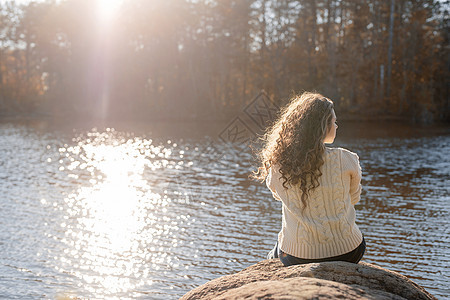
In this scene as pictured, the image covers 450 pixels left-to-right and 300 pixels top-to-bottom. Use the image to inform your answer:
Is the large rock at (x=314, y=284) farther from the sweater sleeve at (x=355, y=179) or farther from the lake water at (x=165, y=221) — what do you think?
the lake water at (x=165, y=221)

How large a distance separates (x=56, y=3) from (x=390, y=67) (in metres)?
28.9

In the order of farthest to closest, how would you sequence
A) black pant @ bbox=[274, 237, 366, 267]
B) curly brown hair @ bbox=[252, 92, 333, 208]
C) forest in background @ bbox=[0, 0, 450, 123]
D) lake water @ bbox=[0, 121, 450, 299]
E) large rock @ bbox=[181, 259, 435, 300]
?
forest in background @ bbox=[0, 0, 450, 123] < lake water @ bbox=[0, 121, 450, 299] < black pant @ bbox=[274, 237, 366, 267] < curly brown hair @ bbox=[252, 92, 333, 208] < large rock @ bbox=[181, 259, 435, 300]

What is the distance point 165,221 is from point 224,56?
3070cm

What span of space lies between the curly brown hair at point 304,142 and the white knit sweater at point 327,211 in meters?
0.06

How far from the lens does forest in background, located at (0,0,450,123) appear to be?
116 ft

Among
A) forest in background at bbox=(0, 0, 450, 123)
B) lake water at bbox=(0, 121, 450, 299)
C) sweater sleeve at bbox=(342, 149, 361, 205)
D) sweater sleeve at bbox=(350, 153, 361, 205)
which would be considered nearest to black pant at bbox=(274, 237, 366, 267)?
sweater sleeve at bbox=(350, 153, 361, 205)

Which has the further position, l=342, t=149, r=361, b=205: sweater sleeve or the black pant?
the black pant

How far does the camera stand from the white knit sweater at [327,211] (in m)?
3.27

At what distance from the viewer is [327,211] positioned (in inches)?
132

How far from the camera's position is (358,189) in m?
3.45

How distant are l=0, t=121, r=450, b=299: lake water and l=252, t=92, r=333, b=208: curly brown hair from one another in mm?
2626

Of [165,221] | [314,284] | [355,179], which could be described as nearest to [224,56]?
[165,221]

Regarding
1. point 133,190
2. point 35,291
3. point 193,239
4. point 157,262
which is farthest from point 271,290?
point 133,190

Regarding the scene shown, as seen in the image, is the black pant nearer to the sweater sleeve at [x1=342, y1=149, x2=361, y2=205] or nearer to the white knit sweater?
the white knit sweater
